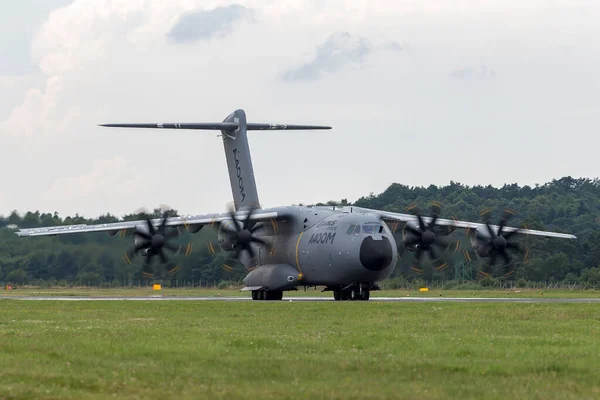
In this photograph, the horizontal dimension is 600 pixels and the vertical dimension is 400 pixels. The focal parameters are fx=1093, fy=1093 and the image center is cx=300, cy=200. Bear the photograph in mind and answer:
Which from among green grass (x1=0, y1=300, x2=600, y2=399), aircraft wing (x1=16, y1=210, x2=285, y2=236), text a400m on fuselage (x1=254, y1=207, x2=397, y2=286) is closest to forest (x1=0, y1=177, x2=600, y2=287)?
aircraft wing (x1=16, y1=210, x2=285, y2=236)

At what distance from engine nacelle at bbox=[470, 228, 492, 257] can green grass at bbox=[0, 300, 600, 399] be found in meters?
18.8

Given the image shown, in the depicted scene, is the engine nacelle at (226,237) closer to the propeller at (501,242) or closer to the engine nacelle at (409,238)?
the engine nacelle at (409,238)

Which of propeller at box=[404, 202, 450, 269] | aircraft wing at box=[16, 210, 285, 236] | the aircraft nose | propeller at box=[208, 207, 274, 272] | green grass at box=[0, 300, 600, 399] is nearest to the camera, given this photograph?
green grass at box=[0, 300, 600, 399]

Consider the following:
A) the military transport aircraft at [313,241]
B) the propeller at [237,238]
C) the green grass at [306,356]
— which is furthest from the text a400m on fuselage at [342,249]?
the green grass at [306,356]

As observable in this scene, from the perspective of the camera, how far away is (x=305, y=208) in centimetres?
5125

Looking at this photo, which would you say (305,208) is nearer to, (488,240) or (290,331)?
(488,240)

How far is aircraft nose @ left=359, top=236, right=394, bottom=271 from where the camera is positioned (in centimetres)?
4516

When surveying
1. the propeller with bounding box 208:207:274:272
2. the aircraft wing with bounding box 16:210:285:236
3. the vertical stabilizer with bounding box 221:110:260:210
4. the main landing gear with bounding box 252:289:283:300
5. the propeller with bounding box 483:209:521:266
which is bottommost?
the main landing gear with bounding box 252:289:283:300

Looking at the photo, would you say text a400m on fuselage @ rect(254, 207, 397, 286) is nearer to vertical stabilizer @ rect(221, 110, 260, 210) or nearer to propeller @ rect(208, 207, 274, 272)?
propeller @ rect(208, 207, 274, 272)

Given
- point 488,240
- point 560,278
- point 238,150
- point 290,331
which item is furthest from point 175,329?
point 560,278

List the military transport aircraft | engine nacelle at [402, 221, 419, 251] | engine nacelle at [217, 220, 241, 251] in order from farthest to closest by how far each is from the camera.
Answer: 1. engine nacelle at [402, 221, 419, 251]
2. engine nacelle at [217, 220, 241, 251]
3. the military transport aircraft

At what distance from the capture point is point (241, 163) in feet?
188

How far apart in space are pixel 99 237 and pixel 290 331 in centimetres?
3372

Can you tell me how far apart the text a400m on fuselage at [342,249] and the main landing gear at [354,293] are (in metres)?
0.86
